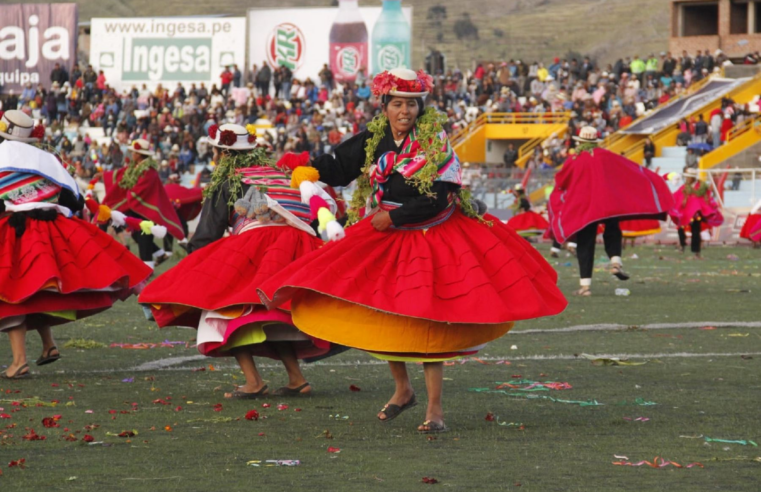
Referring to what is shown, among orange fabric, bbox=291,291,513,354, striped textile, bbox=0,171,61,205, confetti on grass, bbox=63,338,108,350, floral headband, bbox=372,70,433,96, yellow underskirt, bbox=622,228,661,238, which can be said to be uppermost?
floral headband, bbox=372,70,433,96

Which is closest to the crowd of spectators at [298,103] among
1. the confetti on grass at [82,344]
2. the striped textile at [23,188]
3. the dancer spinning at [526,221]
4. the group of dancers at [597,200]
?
the dancer spinning at [526,221]

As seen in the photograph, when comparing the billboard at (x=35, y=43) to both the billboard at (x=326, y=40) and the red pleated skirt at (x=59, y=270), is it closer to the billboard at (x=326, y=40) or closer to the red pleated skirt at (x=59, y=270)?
the billboard at (x=326, y=40)

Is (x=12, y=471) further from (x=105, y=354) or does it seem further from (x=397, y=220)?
(x=105, y=354)

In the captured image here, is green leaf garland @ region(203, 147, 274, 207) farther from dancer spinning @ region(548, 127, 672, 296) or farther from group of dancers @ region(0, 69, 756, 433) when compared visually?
dancer spinning @ region(548, 127, 672, 296)

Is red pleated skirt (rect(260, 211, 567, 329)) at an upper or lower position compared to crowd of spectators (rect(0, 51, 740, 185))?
lower

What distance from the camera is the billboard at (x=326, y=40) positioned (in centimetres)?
4723

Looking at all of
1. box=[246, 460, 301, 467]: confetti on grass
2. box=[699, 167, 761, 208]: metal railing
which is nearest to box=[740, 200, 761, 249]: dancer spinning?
box=[699, 167, 761, 208]: metal railing

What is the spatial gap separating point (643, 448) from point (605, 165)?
1010cm

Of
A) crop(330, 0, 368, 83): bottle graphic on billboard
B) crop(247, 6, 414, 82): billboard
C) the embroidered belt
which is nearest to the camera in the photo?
the embroidered belt

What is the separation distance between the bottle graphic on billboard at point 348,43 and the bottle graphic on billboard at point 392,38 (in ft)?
1.84

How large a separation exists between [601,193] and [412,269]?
9.48 metres

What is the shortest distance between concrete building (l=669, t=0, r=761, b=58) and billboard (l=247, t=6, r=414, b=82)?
38.0 feet

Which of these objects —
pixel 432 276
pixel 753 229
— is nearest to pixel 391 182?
pixel 432 276

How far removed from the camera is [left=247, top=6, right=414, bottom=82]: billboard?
1860 inches
